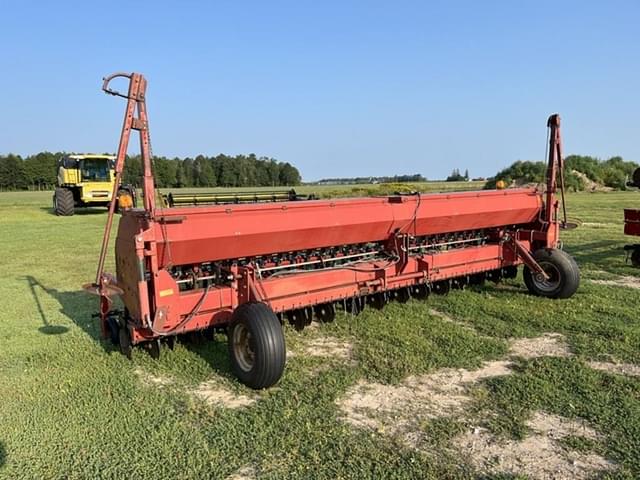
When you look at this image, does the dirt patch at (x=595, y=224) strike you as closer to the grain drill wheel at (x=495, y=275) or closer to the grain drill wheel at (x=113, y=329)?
the grain drill wheel at (x=495, y=275)

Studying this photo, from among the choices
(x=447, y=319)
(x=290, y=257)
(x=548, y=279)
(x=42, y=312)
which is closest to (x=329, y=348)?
(x=290, y=257)

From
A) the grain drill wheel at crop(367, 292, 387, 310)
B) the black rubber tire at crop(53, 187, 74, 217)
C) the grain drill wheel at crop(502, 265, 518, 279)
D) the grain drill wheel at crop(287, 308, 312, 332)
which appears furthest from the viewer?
the black rubber tire at crop(53, 187, 74, 217)

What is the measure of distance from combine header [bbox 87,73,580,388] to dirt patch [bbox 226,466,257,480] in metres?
1.03

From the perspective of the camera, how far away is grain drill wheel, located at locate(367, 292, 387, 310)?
246 inches

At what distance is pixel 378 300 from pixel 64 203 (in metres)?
22.1

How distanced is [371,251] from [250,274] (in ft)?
6.17

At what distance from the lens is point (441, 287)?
7.07m

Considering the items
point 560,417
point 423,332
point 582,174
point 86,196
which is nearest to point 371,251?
point 423,332

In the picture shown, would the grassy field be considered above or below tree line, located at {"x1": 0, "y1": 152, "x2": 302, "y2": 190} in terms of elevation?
below

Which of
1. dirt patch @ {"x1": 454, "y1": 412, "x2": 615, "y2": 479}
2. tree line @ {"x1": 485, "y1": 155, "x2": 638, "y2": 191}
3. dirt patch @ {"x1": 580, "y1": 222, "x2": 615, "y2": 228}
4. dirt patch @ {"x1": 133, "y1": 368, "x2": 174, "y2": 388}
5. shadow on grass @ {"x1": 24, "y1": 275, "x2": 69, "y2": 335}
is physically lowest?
dirt patch @ {"x1": 454, "y1": 412, "x2": 615, "y2": 479}

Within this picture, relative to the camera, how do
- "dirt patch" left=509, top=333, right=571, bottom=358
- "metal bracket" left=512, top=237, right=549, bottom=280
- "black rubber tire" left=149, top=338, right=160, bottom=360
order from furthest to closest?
"metal bracket" left=512, top=237, right=549, bottom=280 < "dirt patch" left=509, top=333, right=571, bottom=358 < "black rubber tire" left=149, top=338, right=160, bottom=360

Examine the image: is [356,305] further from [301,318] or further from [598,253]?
[598,253]

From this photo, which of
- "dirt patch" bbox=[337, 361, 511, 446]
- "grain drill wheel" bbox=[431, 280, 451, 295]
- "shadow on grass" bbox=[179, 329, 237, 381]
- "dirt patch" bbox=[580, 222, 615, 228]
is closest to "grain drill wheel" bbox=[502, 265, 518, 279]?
"grain drill wheel" bbox=[431, 280, 451, 295]

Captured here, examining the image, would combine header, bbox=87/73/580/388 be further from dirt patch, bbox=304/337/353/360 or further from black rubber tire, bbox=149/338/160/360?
dirt patch, bbox=304/337/353/360
